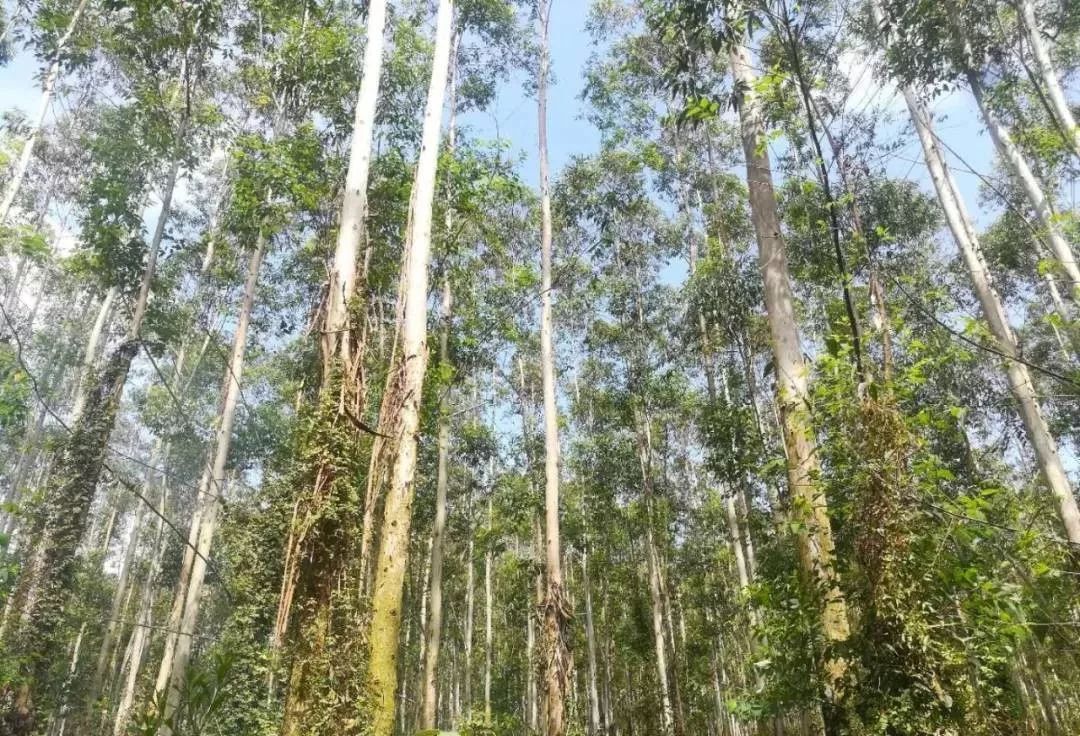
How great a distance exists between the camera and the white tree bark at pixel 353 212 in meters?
4.95

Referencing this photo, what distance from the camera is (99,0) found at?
12305mm

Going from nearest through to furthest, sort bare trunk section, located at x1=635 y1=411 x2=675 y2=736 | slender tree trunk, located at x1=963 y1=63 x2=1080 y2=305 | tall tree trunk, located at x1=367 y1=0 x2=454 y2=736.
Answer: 1. tall tree trunk, located at x1=367 y1=0 x2=454 y2=736
2. slender tree trunk, located at x1=963 y1=63 x2=1080 y2=305
3. bare trunk section, located at x1=635 y1=411 x2=675 y2=736

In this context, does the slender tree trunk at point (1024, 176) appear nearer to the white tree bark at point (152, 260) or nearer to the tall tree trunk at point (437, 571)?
the tall tree trunk at point (437, 571)

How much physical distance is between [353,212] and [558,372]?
13.6 metres

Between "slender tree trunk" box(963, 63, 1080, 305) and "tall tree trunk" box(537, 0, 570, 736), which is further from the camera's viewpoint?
"slender tree trunk" box(963, 63, 1080, 305)

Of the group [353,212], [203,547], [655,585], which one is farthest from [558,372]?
[353,212]

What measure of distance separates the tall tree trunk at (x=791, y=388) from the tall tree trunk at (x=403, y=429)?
2.58 meters

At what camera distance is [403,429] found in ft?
15.4

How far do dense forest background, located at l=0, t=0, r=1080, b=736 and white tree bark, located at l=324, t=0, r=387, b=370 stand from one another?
0.11 feet

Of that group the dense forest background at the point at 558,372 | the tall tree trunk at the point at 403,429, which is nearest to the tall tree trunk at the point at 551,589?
the dense forest background at the point at 558,372

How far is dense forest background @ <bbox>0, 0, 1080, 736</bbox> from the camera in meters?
3.76

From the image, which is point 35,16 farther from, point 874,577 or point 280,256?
point 874,577

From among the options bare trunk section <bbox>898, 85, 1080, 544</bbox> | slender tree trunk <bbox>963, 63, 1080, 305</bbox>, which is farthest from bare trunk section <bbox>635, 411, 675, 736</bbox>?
slender tree trunk <bbox>963, 63, 1080, 305</bbox>

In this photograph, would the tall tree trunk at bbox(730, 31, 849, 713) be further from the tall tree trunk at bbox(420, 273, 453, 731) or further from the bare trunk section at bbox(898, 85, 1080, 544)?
the tall tree trunk at bbox(420, 273, 453, 731)
